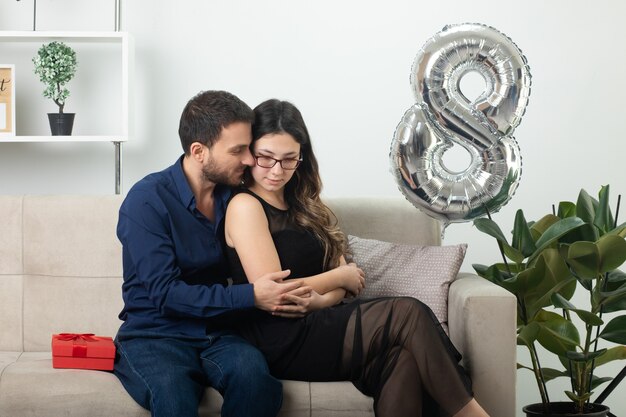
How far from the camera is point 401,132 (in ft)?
9.04

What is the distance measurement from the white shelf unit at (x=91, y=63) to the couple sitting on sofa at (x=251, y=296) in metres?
0.78

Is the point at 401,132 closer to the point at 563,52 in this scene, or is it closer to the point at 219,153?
the point at 219,153

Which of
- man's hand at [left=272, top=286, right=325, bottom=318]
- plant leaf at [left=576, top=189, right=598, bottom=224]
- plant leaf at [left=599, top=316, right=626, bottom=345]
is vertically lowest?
plant leaf at [left=599, top=316, right=626, bottom=345]

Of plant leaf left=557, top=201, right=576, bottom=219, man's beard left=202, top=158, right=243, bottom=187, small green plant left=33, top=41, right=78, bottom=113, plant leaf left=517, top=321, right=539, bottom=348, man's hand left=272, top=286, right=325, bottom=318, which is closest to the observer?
man's hand left=272, top=286, right=325, bottom=318

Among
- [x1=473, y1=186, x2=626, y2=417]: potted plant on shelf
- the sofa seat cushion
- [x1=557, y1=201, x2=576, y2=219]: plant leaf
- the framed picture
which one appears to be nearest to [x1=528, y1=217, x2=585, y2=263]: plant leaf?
[x1=473, y1=186, x2=626, y2=417]: potted plant on shelf

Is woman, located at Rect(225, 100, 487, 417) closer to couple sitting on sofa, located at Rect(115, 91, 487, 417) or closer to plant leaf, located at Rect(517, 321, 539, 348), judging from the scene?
couple sitting on sofa, located at Rect(115, 91, 487, 417)

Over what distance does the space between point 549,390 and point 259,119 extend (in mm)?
1719

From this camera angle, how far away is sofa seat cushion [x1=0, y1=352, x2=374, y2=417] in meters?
2.21

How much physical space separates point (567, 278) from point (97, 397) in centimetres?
130

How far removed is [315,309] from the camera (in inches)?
94.0

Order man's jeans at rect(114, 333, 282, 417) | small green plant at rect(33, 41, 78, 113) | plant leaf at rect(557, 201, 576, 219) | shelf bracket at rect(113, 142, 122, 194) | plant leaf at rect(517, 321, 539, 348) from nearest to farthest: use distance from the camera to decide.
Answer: man's jeans at rect(114, 333, 282, 417) → plant leaf at rect(517, 321, 539, 348) → plant leaf at rect(557, 201, 576, 219) → small green plant at rect(33, 41, 78, 113) → shelf bracket at rect(113, 142, 122, 194)

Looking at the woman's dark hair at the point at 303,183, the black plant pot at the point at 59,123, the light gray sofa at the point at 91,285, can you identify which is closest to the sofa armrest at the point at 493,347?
the light gray sofa at the point at 91,285

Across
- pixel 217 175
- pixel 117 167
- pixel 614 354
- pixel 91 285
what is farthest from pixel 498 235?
pixel 117 167

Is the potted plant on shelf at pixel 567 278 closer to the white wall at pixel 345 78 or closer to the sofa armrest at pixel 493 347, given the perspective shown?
the sofa armrest at pixel 493 347
